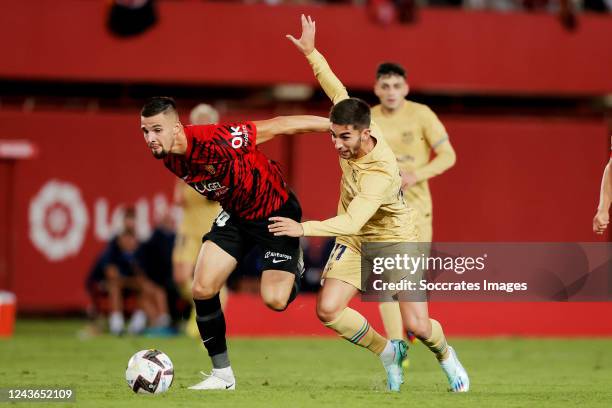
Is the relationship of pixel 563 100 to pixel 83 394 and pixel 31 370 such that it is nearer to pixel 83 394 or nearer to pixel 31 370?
→ pixel 31 370

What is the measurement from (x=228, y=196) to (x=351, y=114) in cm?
123

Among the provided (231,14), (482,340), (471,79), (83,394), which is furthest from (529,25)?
(83,394)

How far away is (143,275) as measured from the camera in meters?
16.4

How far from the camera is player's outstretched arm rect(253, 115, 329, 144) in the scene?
8.38 metres

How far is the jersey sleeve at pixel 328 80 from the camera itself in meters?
8.84

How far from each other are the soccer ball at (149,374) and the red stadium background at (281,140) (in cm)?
1093

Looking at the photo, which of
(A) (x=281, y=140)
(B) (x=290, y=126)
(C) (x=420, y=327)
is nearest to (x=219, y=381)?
(C) (x=420, y=327)

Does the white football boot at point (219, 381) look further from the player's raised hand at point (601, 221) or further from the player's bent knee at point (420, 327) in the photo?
the player's raised hand at point (601, 221)

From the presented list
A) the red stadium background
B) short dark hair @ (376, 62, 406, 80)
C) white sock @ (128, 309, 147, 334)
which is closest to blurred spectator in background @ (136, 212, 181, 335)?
white sock @ (128, 309, 147, 334)

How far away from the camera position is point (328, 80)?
8898 millimetres

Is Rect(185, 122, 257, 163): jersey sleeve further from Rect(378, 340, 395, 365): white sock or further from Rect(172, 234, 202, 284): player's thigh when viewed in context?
Rect(172, 234, 202, 284): player's thigh

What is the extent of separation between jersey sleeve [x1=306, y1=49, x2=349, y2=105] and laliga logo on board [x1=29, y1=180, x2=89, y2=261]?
10.6 metres

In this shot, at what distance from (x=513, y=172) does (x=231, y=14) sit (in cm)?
552

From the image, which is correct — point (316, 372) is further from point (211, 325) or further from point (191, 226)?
point (191, 226)
